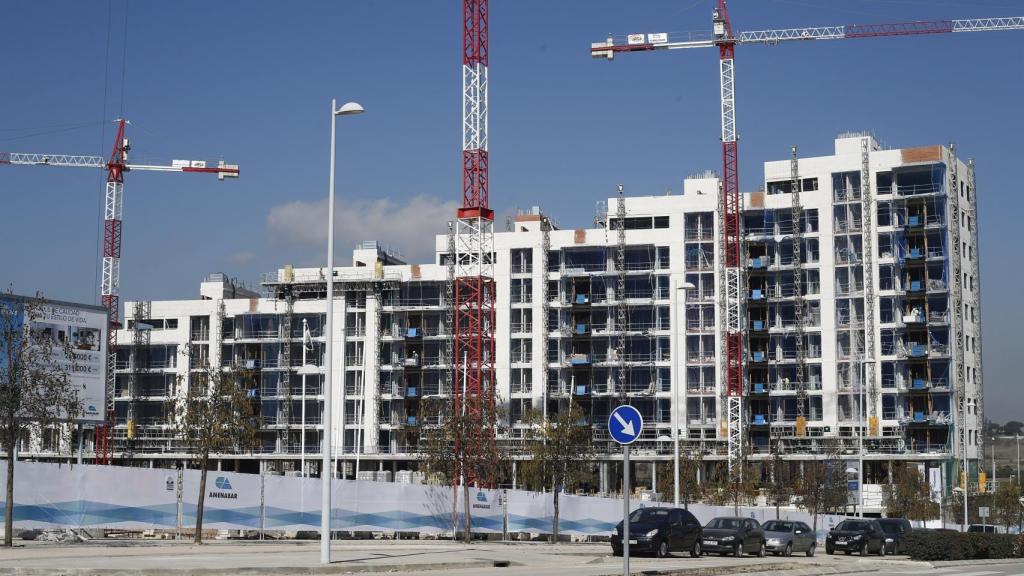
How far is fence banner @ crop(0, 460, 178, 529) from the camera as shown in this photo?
3903 centimetres

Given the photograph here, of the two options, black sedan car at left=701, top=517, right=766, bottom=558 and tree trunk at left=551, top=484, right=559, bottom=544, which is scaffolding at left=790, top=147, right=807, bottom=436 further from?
black sedan car at left=701, top=517, right=766, bottom=558

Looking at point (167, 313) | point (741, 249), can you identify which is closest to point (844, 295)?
point (741, 249)

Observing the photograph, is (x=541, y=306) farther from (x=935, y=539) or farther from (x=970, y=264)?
(x=935, y=539)

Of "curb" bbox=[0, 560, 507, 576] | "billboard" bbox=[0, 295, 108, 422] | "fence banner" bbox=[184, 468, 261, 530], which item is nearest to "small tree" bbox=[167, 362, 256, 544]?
"fence banner" bbox=[184, 468, 261, 530]

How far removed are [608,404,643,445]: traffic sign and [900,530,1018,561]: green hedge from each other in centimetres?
2065

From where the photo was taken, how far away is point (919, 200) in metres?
112

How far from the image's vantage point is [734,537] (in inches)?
1670

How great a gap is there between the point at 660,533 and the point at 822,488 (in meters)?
47.0

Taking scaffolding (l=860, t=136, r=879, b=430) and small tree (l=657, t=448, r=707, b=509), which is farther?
scaffolding (l=860, t=136, r=879, b=430)

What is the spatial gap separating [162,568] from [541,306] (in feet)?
304

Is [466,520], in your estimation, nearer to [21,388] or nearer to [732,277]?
[21,388]

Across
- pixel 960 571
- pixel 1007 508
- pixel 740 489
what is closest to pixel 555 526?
pixel 960 571

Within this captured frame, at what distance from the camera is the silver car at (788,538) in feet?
149

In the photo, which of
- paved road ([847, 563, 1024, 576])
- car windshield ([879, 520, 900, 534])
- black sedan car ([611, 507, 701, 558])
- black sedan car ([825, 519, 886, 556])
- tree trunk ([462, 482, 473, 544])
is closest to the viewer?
paved road ([847, 563, 1024, 576])
